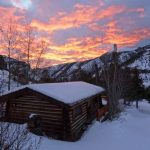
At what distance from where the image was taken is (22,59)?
1863 inches

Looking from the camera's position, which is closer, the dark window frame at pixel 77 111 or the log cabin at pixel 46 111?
the log cabin at pixel 46 111

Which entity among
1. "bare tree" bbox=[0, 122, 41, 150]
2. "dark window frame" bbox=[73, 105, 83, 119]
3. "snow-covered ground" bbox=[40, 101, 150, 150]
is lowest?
"snow-covered ground" bbox=[40, 101, 150, 150]

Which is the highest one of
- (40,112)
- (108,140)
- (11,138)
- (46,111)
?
(11,138)

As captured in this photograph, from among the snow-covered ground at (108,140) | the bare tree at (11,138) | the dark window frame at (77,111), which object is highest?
the bare tree at (11,138)

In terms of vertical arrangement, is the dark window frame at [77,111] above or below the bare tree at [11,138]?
below

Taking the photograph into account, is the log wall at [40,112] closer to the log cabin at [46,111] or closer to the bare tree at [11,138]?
the log cabin at [46,111]

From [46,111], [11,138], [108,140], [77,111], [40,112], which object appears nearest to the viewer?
[11,138]

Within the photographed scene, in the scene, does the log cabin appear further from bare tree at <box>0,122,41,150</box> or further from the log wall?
bare tree at <box>0,122,41,150</box>

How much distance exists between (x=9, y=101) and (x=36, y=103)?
8.80 ft

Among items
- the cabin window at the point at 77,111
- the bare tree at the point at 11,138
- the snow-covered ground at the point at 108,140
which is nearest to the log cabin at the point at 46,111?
the cabin window at the point at 77,111

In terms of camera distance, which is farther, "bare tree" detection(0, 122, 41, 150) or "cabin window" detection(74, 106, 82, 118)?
"cabin window" detection(74, 106, 82, 118)

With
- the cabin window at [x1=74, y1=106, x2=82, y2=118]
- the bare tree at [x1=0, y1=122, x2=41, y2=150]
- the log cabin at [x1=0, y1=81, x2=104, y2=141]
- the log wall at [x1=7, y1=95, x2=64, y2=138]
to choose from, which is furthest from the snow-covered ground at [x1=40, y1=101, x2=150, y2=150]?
the bare tree at [x1=0, y1=122, x2=41, y2=150]

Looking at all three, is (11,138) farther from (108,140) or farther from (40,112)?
(108,140)

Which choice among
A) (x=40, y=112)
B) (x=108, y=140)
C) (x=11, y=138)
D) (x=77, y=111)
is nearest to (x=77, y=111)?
(x=77, y=111)
